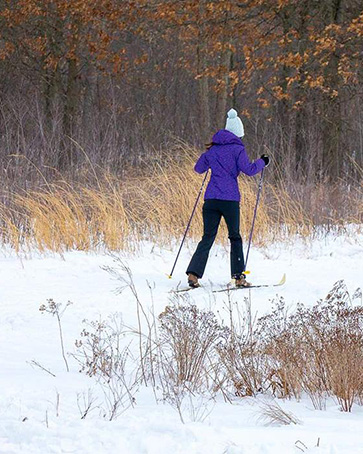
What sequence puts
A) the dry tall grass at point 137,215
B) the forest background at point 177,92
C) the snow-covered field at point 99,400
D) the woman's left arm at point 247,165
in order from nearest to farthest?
the snow-covered field at point 99,400 < the woman's left arm at point 247,165 < the dry tall grass at point 137,215 < the forest background at point 177,92

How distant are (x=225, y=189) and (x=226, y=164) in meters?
0.25

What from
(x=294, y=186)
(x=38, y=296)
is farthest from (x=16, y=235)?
(x=294, y=186)

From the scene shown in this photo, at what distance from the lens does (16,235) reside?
10523 mm

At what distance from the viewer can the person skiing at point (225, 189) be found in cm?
895

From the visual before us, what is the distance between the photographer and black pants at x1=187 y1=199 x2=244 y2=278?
9.01m

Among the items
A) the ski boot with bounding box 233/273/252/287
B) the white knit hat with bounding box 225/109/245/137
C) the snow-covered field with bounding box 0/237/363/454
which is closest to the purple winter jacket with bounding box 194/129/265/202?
the white knit hat with bounding box 225/109/245/137

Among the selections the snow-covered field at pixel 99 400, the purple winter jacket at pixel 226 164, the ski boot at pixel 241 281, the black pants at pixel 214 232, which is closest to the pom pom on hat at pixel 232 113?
the purple winter jacket at pixel 226 164

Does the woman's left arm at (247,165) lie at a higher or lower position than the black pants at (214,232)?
higher

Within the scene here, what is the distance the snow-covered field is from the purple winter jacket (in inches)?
40.0

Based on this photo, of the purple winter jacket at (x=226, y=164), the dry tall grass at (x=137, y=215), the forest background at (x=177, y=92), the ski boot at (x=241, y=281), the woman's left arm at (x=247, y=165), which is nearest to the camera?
the woman's left arm at (x=247, y=165)

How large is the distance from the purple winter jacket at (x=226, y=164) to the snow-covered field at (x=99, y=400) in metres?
1.01

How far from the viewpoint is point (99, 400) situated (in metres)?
4.80

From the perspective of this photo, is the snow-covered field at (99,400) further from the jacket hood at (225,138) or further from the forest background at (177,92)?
the forest background at (177,92)

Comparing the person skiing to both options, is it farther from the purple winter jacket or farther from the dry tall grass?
the dry tall grass
